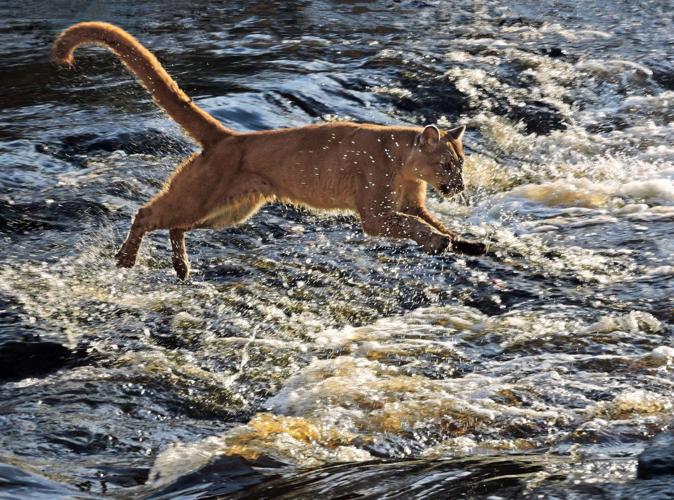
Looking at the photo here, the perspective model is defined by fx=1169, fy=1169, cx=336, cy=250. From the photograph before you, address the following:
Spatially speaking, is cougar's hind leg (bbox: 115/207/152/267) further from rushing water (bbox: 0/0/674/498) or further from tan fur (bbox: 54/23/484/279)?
rushing water (bbox: 0/0/674/498)

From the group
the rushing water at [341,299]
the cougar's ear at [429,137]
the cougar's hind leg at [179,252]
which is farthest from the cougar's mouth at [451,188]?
the cougar's hind leg at [179,252]

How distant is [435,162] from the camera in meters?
8.22

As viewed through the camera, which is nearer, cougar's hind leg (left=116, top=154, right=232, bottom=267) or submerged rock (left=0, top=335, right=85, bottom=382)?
submerged rock (left=0, top=335, right=85, bottom=382)

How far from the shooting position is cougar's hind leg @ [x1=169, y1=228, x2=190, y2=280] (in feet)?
27.9

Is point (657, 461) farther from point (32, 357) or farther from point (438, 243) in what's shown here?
point (32, 357)

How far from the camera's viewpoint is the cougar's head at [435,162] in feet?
26.9

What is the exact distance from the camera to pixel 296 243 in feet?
30.6

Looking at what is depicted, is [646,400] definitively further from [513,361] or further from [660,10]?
[660,10]

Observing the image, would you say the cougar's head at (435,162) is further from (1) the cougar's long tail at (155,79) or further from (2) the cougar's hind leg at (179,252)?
(2) the cougar's hind leg at (179,252)

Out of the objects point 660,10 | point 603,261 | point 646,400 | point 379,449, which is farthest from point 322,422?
point 660,10

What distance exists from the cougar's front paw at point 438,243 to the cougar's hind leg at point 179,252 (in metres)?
1.85

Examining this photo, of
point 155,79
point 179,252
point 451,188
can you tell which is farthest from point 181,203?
point 451,188

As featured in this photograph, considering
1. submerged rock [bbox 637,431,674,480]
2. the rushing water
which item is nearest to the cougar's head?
the rushing water

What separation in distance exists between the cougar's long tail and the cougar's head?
1344mm
